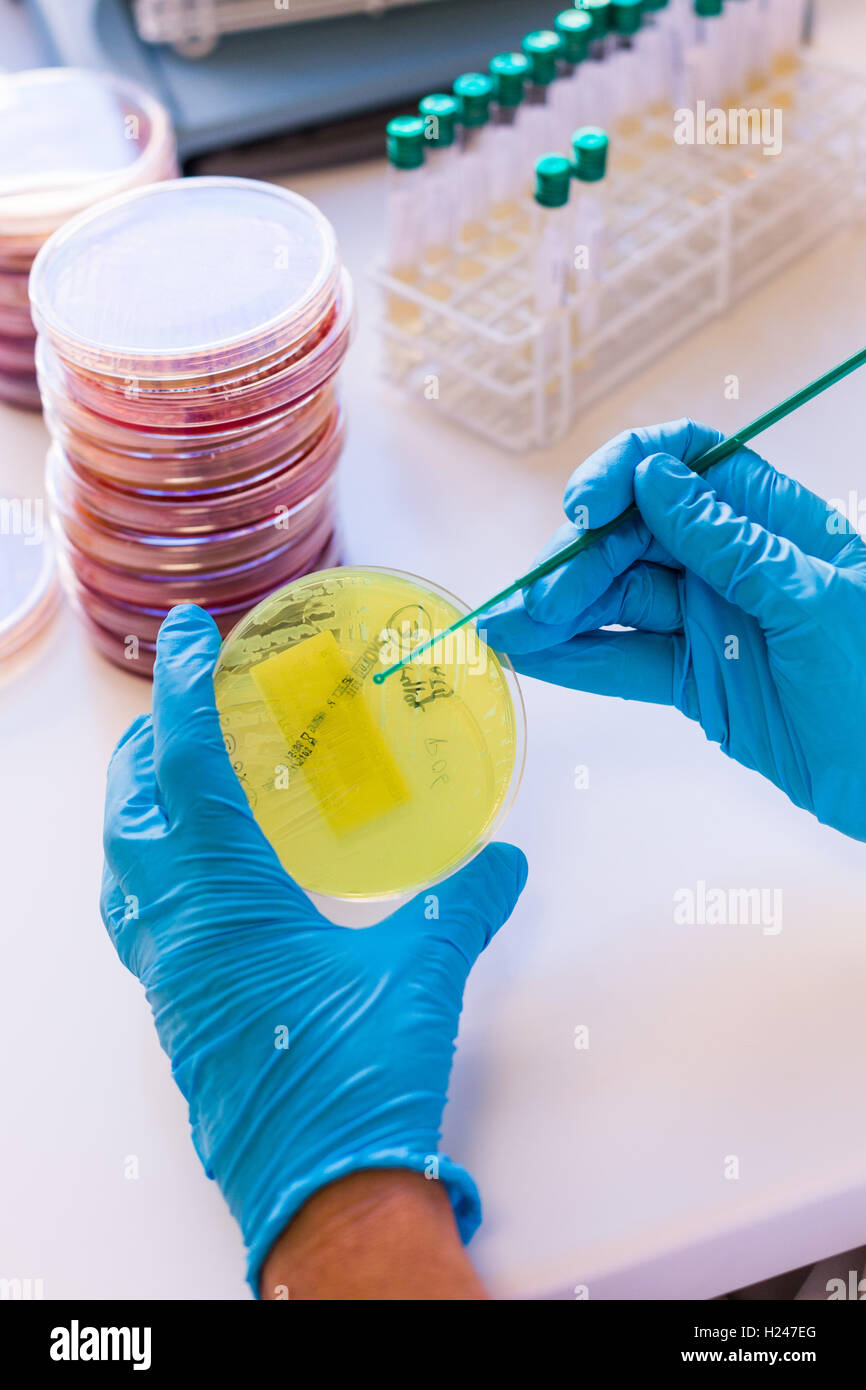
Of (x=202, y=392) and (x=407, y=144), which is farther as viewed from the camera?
(x=407, y=144)

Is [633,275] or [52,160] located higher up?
[52,160]

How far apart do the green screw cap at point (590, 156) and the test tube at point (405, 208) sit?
0.76 feet

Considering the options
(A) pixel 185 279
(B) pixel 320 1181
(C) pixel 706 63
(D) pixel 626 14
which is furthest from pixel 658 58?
(B) pixel 320 1181

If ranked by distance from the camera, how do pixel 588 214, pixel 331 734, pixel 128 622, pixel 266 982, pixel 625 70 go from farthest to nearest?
pixel 625 70, pixel 588 214, pixel 128 622, pixel 331 734, pixel 266 982

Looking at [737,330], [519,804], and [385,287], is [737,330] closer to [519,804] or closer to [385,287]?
[385,287]

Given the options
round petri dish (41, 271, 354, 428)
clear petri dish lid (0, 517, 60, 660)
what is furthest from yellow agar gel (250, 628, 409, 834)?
clear petri dish lid (0, 517, 60, 660)

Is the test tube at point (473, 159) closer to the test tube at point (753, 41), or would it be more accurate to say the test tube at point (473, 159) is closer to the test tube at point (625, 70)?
the test tube at point (625, 70)

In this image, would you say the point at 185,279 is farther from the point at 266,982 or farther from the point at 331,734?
the point at 266,982

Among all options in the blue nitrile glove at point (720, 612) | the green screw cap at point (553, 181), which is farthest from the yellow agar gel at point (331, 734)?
the green screw cap at point (553, 181)

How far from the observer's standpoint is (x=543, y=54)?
1.85 metres

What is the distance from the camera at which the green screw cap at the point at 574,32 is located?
1870 mm

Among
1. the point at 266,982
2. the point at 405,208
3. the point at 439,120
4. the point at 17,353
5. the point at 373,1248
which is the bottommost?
the point at 373,1248

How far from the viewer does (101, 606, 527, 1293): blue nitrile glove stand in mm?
1145

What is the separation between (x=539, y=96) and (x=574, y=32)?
10 centimetres
